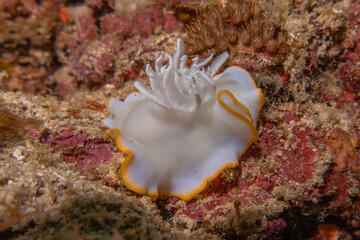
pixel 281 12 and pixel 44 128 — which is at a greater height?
pixel 281 12

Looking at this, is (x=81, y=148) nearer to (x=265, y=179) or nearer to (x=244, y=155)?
(x=244, y=155)

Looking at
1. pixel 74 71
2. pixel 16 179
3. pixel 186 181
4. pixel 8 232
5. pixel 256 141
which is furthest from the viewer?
pixel 74 71

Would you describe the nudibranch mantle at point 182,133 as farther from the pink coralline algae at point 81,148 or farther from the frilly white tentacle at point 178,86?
the pink coralline algae at point 81,148

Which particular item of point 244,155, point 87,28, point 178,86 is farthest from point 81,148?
point 87,28

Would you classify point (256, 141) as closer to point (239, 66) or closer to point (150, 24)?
point (239, 66)

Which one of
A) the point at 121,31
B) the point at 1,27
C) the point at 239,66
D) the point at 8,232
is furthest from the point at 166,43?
the point at 1,27

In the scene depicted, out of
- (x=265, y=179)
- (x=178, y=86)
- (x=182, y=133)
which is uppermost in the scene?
(x=178, y=86)
